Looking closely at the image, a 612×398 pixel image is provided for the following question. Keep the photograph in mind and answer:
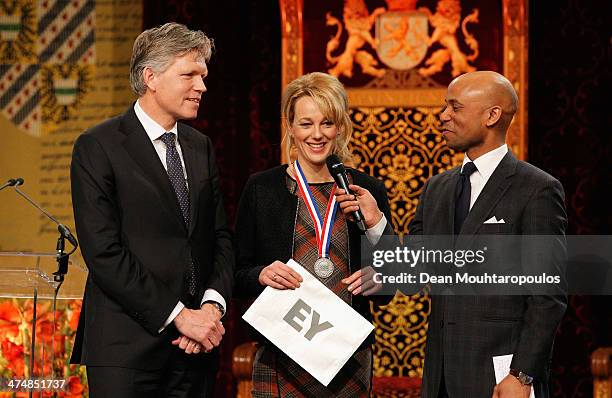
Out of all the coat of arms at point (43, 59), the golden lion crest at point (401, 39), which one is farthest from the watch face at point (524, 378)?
the coat of arms at point (43, 59)

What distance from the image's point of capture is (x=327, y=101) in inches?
114

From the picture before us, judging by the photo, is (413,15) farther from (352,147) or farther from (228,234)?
(228,234)

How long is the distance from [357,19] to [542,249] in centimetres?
261

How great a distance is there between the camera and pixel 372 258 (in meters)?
2.85

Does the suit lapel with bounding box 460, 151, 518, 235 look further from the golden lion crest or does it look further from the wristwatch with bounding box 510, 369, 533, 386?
the golden lion crest

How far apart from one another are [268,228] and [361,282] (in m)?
0.33

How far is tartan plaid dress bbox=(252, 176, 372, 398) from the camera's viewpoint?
281cm

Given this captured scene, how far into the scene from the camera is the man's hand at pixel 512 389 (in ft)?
8.56

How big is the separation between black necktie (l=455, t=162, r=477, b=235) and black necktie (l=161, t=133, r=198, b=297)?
782 millimetres

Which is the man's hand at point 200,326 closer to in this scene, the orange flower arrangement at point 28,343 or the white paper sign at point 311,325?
the white paper sign at point 311,325

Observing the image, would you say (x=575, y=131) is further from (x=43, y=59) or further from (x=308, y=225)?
(x=43, y=59)

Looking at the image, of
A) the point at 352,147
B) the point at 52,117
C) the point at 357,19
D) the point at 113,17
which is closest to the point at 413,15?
the point at 357,19

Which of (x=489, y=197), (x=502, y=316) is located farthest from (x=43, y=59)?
(x=502, y=316)

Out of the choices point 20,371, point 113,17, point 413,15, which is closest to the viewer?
point 20,371
